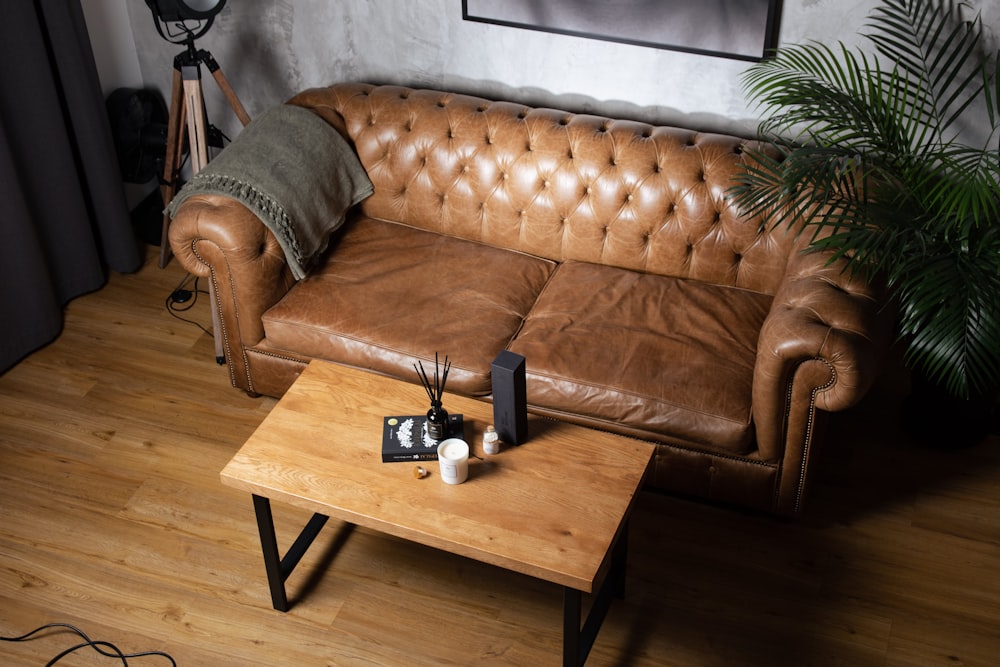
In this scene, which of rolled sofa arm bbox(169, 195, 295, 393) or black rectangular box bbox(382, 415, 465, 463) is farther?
rolled sofa arm bbox(169, 195, 295, 393)

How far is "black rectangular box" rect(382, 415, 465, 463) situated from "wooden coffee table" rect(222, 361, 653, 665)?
23 millimetres

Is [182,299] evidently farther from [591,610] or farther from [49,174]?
[591,610]

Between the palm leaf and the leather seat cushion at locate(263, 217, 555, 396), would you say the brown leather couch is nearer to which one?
the leather seat cushion at locate(263, 217, 555, 396)

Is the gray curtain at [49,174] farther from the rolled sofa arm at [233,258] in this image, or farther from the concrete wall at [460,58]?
the rolled sofa arm at [233,258]

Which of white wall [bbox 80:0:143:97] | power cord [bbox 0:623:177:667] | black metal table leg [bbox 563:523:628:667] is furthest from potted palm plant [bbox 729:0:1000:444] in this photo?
white wall [bbox 80:0:143:97]

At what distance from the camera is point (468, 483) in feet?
7.57

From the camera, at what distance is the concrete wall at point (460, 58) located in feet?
10.6

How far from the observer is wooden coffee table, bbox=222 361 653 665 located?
85.3 inches

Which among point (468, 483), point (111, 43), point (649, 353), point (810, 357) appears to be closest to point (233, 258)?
point (468, 483)

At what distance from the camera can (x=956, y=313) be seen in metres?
2.44

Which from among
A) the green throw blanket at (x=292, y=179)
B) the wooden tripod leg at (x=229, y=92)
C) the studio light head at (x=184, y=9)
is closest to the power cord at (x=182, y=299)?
the green throw blanket at (x=292, y=179)

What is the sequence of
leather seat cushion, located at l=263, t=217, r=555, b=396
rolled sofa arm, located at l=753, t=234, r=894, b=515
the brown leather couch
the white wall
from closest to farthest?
rolled sofa arm, located at l=753, t=234, r=894, b=515 → the brown leather couch → leather seat cushion, located at l=263, t=217, r=555, b=396 → the white wall

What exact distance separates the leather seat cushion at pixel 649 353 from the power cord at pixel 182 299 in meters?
1.47

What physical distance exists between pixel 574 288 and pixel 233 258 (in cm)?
106
